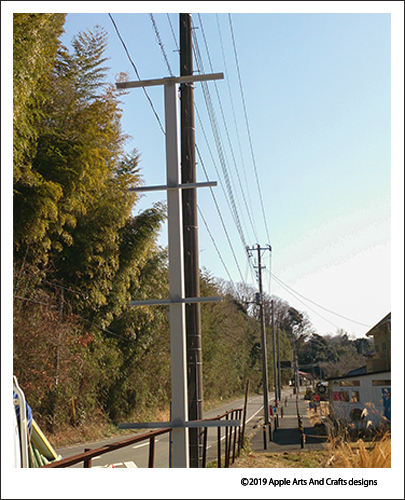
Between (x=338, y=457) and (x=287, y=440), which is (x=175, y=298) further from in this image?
(x=287, y=440)

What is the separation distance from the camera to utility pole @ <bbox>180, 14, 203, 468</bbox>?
4445 millimetres

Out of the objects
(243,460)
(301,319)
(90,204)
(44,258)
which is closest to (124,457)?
(243,460)

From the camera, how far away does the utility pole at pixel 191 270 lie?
14.6 feet

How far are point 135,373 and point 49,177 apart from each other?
713cm

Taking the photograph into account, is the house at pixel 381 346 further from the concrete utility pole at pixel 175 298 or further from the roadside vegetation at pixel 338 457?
the concrete utility pole at pixel 175 298

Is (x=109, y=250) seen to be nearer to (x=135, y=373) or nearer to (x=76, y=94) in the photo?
(x=76, y=94)

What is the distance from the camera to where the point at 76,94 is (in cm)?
1050

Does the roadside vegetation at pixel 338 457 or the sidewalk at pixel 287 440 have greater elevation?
the roadside vegetation at pixel 338 457

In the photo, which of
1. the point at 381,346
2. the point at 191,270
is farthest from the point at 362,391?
the point at 191,270

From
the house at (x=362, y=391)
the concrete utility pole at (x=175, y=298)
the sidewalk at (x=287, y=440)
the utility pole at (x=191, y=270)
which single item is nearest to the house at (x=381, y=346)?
the house at (x=362, y=391)

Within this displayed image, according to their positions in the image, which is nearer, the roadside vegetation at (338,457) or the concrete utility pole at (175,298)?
the concrete utility pole at (175,298)

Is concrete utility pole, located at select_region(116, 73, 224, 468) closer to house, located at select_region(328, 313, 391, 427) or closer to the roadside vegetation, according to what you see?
the roadside vegetation

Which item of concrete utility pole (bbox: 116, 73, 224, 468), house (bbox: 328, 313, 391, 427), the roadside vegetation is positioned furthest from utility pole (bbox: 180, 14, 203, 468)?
house (bbox: 328, 313, 391, 427)

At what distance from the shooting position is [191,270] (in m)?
4.55
